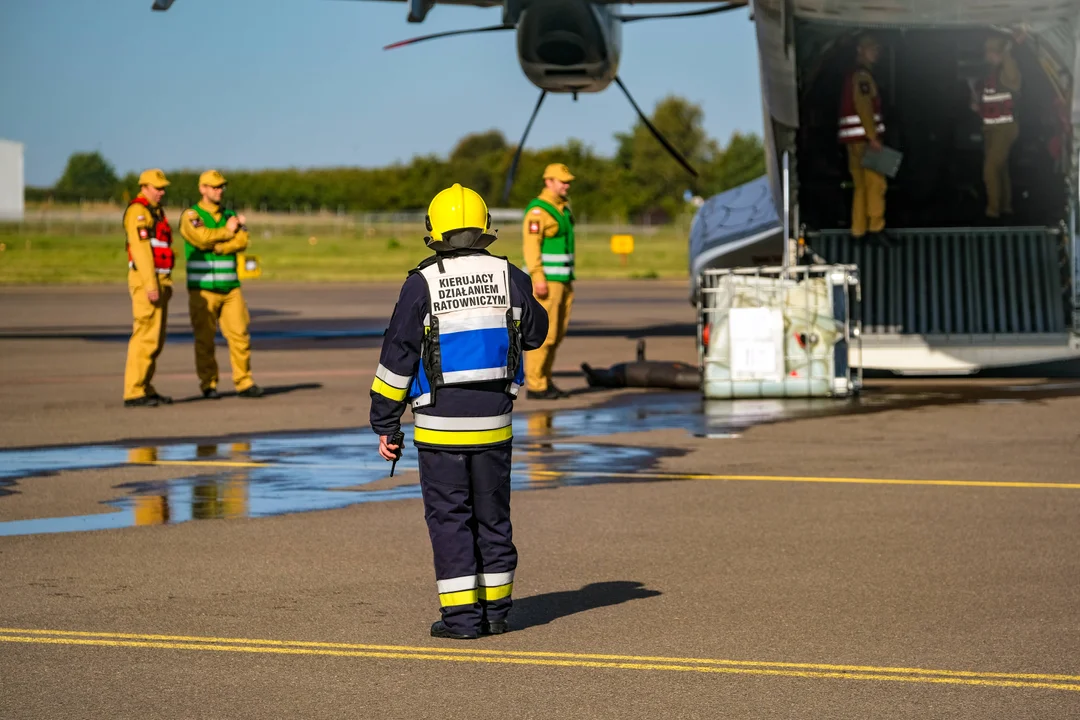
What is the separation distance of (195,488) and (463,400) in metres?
4.25

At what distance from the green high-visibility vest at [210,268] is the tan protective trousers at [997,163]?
26.4 feet

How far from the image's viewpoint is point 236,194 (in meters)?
127

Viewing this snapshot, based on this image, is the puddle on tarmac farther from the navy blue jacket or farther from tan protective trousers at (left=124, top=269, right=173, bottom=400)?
the navy blue jacket

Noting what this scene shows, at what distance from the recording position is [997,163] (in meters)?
17.4

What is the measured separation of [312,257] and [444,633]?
5894 centimetres

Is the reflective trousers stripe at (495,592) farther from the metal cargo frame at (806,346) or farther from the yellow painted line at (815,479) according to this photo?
the metal cargo frame at (806,346)

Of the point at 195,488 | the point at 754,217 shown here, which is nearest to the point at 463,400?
the point at 195,488

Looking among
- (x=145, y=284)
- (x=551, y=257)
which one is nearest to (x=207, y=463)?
(x=145, y=284)

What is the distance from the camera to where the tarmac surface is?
545 centimetres

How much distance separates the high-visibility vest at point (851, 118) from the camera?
54.2 feet

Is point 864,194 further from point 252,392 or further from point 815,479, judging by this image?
point 815,479

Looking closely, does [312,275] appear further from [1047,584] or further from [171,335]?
[1047,584]

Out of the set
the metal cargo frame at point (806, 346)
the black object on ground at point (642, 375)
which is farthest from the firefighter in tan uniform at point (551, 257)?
the metal cargo frame at point (806, 346)

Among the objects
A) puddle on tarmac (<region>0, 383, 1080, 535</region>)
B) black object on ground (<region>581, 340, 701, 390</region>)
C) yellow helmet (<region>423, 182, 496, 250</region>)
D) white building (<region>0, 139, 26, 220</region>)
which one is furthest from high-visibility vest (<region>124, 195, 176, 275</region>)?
white building (<region>0, 139, 26, 220</region>)
